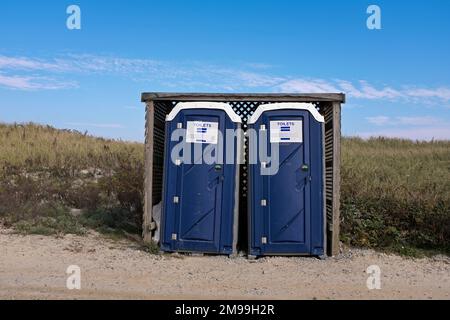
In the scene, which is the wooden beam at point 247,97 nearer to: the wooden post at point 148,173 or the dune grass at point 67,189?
the wooden post at point 148,173

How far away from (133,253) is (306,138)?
2.76 meters

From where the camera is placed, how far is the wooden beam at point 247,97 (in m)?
6.89

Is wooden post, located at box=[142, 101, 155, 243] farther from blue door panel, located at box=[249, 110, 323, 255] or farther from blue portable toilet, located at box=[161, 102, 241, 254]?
blue door panel, located at box=[249, 110, 323, 255]

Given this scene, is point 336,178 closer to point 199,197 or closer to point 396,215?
point 396,215

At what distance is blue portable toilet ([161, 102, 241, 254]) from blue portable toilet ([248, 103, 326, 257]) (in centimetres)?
32

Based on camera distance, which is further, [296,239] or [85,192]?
[85,192]

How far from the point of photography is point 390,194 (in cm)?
876

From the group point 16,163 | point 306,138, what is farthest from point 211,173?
point 16,163

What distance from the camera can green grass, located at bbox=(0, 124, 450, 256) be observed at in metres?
7.43

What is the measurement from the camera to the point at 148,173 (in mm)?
7094

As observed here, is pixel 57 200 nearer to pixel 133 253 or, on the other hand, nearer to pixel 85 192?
pixel 85 192

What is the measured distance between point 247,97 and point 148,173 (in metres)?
1.75
